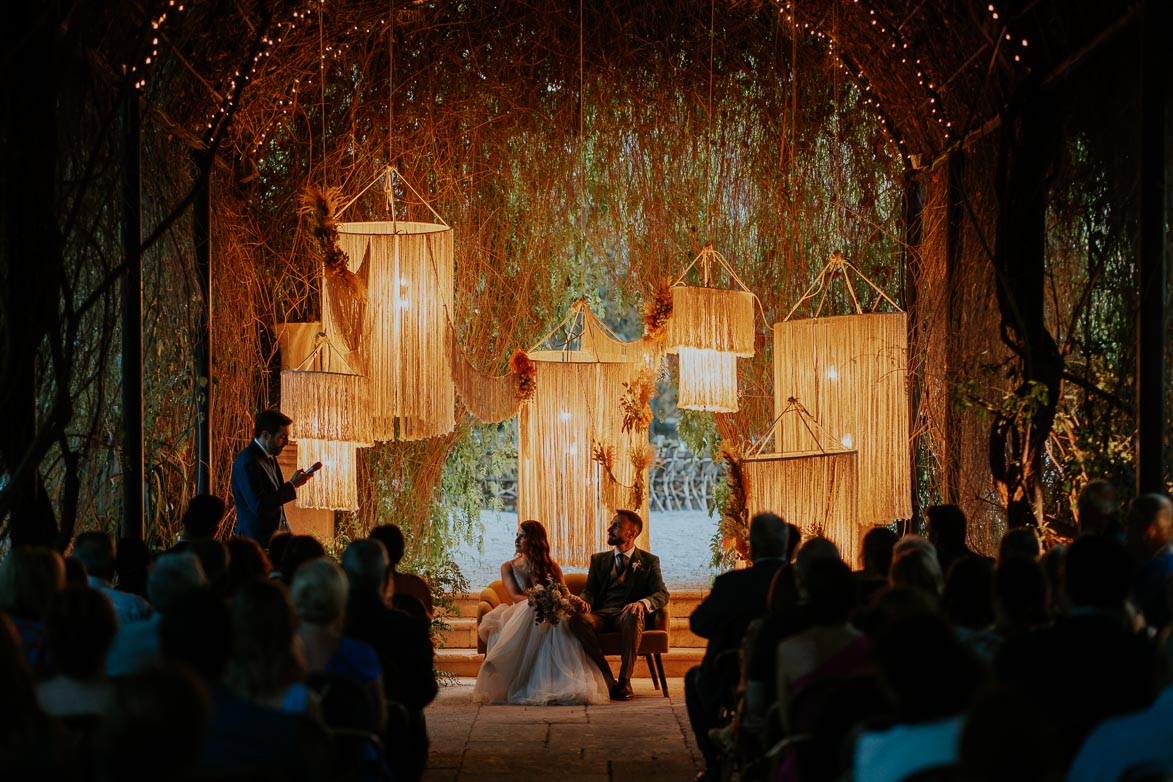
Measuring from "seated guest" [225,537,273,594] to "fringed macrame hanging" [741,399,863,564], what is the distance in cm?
350

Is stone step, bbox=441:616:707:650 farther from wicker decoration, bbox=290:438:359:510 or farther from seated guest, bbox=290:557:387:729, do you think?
seated guest, bbox=290:557:387:729

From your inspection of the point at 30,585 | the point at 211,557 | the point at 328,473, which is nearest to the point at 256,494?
the point at 328,473

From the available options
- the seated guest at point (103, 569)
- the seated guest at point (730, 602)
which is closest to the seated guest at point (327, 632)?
the seated guest at point (103, 569)

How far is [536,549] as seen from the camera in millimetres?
8562

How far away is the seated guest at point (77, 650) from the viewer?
10.6 ft

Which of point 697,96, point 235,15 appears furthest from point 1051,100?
point 235,15

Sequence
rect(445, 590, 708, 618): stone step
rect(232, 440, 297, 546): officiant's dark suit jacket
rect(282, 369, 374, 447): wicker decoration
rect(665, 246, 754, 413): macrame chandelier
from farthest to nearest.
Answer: rect(445, 590, 708, 618): stone step
rect(665, 246, 754, 413): macrame chandelier
rect(282, 369, 374, 447): wicker decoration
rect(232, 440, 297, 546): officiant's dark suit jacket

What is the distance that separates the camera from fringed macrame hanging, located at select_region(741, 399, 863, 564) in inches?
305

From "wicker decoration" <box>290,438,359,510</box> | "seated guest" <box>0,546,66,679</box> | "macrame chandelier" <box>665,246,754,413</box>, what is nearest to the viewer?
"seated guest" <box>0,546,66,679</box>

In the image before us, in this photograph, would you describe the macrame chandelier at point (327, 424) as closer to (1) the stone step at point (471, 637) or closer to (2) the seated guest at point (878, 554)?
(1) the stone step at point (471, 637)

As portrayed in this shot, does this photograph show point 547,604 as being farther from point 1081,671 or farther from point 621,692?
point 1081,671

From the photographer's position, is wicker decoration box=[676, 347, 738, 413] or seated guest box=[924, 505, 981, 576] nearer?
seated guest box=[924, 505, 981, 576]

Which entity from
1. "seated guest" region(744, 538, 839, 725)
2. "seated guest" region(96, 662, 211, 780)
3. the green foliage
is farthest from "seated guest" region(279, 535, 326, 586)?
the green foliage

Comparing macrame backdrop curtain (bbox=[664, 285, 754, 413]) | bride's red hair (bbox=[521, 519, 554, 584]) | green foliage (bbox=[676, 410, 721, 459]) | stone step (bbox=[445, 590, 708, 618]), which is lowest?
stone step (bbox=[445, 590, 708, 618])
